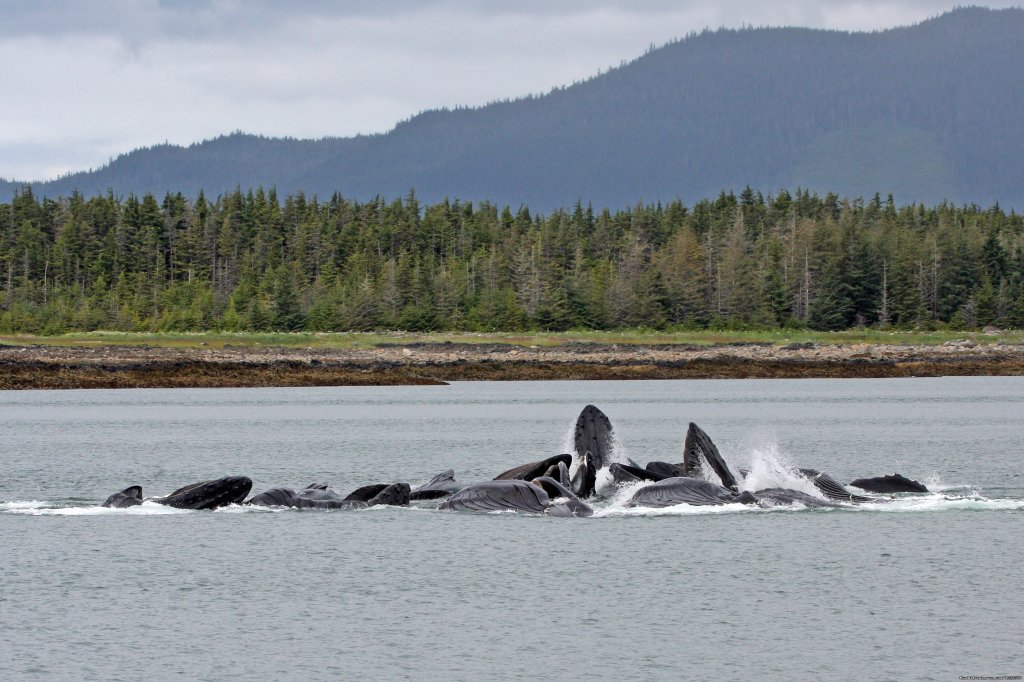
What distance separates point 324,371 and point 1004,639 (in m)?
85.0

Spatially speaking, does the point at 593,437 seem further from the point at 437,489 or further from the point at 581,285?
the point at 581,285

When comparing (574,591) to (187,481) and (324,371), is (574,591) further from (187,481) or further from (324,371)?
(324,371)

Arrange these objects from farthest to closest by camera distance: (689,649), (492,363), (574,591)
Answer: (492,363), (574,591), (689,649)

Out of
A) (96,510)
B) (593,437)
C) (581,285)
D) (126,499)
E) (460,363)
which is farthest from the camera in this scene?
(581,285)

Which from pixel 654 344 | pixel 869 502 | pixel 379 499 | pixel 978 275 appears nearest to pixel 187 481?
pixel 379 499

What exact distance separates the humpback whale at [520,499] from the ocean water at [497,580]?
55cm

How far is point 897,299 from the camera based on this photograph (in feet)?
509

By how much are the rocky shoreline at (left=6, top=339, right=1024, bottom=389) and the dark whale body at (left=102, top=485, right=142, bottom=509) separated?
63.1 metres

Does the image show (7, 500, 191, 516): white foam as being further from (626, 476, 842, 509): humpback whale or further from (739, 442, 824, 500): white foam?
(739, 442, 824, 500): white foam

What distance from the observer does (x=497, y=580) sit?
23016 mm

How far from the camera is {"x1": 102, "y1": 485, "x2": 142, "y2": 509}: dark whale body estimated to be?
31812 mm

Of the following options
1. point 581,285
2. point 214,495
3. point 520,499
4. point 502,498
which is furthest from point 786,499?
point 581,285

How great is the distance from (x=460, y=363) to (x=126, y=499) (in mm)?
75105

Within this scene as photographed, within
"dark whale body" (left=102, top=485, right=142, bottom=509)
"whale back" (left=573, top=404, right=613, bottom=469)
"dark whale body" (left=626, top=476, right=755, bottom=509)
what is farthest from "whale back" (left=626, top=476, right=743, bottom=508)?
"dark whale body" (left=102, top=485, right=142, bottom=509)
